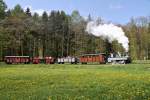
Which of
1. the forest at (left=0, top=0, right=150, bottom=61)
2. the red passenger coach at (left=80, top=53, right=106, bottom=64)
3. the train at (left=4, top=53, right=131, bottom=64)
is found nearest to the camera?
the train at (left=4, top=53, right=131, bottom=64)

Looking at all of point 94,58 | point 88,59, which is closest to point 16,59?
point 88,59

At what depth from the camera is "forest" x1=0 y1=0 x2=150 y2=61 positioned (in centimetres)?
12988

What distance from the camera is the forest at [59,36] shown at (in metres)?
130

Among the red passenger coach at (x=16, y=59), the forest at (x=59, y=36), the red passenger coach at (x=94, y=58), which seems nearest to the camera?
the red passenger coach at (x=94, y=58)

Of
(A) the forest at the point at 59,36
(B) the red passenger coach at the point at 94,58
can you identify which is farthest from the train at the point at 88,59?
(A) the forest at the point at 59,36

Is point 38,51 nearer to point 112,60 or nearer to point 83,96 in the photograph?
point 112,60

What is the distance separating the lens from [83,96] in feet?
57.7

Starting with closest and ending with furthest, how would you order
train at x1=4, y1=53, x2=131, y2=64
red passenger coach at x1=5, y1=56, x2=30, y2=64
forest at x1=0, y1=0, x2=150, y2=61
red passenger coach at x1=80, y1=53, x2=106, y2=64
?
train at x1=4, y1=53, x2=131, y2=64
red passenger coach at x1=80, y1=53, x2=106, y2=64
red passenger coach at x1=5, y1=56, x2=30, y2=64
forest at x1=0, y1=0, x2=150, y2=61

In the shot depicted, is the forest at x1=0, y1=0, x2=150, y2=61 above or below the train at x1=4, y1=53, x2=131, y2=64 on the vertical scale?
above

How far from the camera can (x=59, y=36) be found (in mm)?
143000

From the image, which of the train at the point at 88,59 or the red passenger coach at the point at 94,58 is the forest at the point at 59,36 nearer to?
the train at the point at 88,59

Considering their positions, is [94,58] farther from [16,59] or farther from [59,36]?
[59,36]

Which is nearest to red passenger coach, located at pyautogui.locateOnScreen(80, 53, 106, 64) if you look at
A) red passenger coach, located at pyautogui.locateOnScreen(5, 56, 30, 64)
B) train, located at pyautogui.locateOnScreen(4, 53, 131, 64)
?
train, located at pyautogui.locateOnScreen(4, 53, 131, 64)

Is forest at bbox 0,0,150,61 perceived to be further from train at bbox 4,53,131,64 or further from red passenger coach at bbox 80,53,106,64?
red passenger coach at bbox 80,53,106,64
